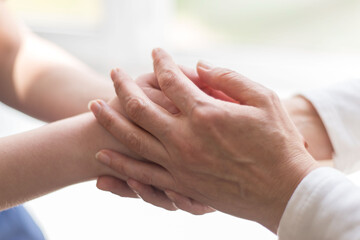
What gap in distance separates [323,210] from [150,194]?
344 mm

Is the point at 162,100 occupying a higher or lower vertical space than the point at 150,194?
higher

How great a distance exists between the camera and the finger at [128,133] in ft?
2.65

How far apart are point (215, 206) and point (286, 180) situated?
0.15m

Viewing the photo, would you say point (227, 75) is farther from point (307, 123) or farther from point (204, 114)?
point (307, 123)

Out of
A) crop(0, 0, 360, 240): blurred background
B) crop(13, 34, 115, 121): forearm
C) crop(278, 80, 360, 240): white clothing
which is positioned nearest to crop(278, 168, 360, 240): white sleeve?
crop(278, 80, 360, 240): white clothing

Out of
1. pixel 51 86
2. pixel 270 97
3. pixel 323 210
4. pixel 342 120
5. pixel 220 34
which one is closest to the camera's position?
pixel 323 210

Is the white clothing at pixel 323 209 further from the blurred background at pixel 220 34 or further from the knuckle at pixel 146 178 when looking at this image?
the blurred background at pixel 220 34

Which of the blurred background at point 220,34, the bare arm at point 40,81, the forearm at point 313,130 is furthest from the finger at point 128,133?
the blurred background at point 220,34

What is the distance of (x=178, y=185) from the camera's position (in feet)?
2.73

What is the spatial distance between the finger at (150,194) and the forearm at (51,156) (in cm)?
7

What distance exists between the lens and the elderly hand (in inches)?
29.0

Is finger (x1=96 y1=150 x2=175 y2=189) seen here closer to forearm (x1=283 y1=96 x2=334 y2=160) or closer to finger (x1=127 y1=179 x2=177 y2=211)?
finger (x1=127 y1=179 x2=177 y2=211)

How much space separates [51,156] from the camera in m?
0.91

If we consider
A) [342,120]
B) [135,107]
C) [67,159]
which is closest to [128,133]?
[135,107]
